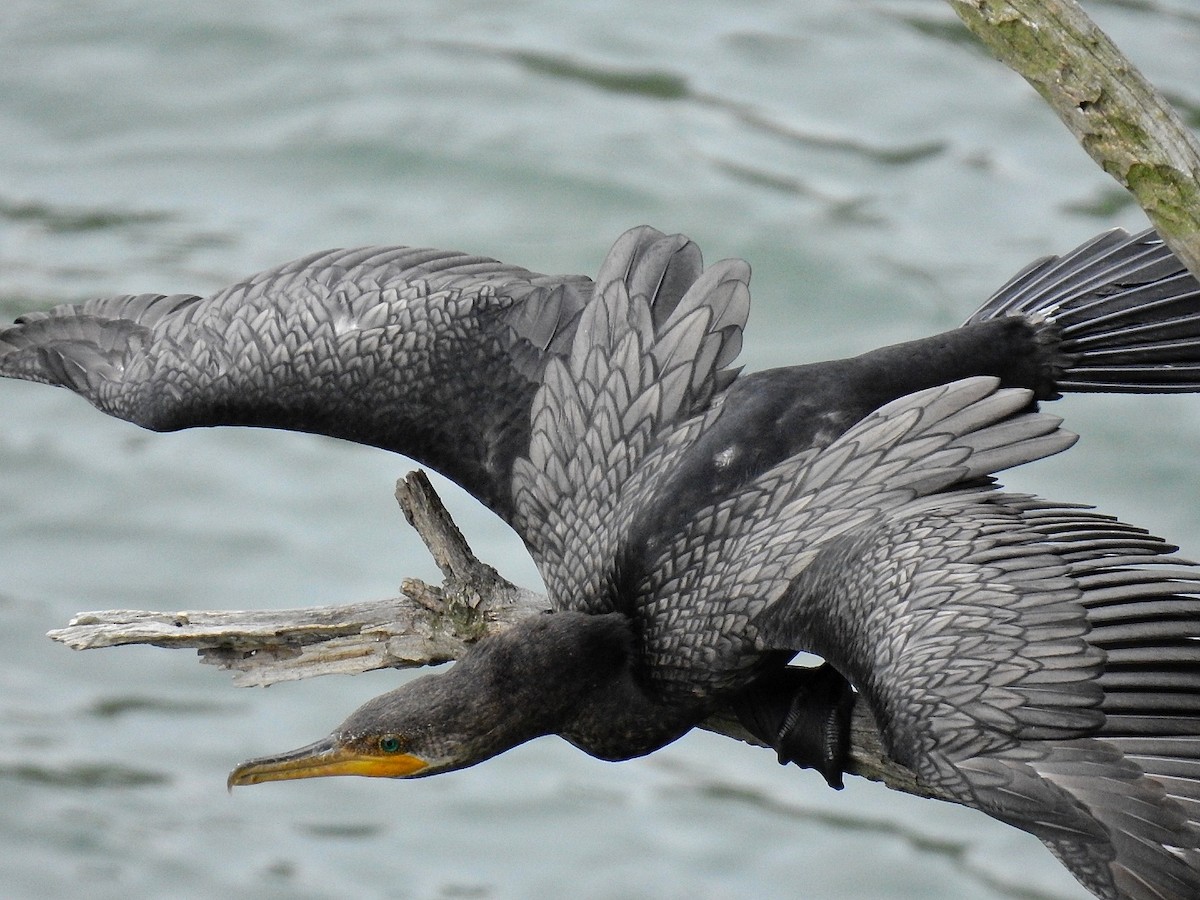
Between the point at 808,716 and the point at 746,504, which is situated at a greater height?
the point at 746,504

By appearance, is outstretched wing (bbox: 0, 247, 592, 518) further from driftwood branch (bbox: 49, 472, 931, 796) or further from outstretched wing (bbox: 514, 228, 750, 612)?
driftwood branch (bbox: 49, 472, 931, 796)

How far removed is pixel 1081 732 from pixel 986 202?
8.00 m

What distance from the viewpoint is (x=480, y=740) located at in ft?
14.7

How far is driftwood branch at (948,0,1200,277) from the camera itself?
143 inches

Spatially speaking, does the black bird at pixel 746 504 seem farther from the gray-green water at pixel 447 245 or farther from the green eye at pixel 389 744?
the gray-green water at pixel 447 245

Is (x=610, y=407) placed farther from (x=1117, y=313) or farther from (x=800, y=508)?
(x=1117, y=313)

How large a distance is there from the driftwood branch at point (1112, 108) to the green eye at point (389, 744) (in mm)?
2064

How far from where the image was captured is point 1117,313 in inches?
196

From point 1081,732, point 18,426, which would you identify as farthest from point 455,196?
point 1081,732

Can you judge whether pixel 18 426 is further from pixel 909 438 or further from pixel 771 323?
pixel 909 438

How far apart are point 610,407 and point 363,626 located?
848 millimetres

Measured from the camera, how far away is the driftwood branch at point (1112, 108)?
3643 mm

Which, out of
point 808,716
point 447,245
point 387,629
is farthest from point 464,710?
point 447,245

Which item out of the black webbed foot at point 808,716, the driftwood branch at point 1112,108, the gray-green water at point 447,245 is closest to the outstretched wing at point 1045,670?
the black webbed foot at point 808,716
